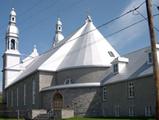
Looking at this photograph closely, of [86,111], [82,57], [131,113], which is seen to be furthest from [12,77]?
[131,113]

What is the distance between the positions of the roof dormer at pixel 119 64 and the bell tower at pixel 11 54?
32823mm

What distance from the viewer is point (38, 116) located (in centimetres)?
4034

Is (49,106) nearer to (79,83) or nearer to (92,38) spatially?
(79,83)

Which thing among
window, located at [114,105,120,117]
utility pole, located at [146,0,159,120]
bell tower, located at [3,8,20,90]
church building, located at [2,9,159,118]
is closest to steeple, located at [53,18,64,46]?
bell tower, located at [3,8,20,90]

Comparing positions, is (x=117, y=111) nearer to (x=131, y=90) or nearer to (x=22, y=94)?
(x=131, y=90)

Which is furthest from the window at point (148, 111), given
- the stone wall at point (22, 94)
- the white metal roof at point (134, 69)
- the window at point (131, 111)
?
the stone wall at point (22, 94)

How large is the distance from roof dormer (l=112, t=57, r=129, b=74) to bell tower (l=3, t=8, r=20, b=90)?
32.8 m

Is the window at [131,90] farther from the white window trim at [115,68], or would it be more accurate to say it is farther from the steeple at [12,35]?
the steeple at [12,35]

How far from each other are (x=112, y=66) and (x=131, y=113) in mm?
8189

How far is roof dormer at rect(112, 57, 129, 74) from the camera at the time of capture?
4012cm

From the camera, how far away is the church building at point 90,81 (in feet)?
116

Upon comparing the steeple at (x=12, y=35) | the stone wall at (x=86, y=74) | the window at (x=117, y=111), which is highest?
the steeple at (x=12, y=35)

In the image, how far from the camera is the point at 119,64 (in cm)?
4016

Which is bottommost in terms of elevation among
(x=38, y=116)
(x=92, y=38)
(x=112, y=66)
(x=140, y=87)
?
(x=38, y=116)
